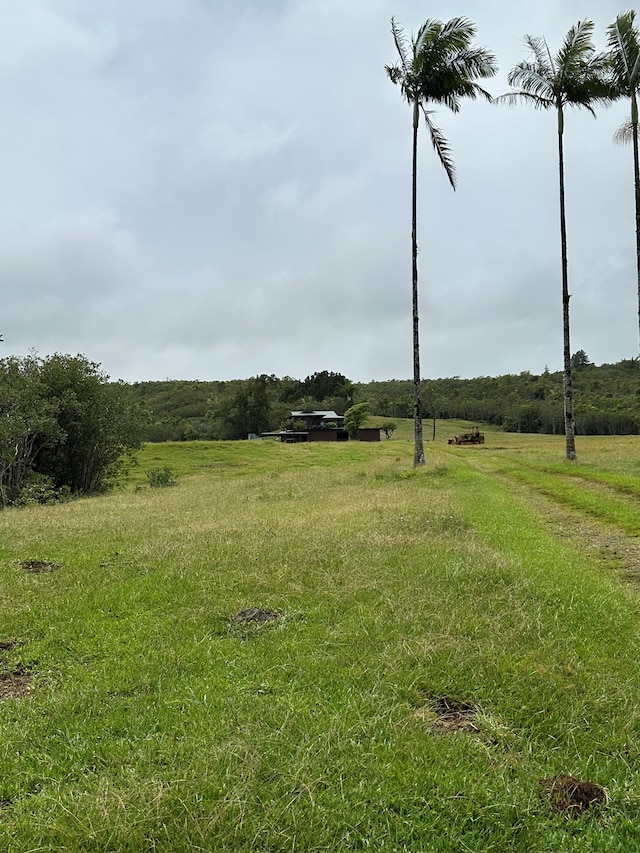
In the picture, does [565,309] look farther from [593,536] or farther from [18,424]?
[18,424]

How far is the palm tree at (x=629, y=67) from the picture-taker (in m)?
21.0

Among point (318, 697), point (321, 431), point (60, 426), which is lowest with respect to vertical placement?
point (318, 697)

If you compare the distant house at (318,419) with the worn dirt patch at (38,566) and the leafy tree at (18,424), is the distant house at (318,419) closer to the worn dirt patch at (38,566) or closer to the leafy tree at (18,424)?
the leafy tree at (18,424)

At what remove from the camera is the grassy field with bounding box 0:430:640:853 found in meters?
2.73

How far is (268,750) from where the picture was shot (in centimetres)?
321

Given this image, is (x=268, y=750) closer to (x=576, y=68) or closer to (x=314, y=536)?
(x=314, y=536)

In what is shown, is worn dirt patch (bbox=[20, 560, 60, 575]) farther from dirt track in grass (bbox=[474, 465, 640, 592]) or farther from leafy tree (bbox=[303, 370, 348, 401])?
leafy tree (bbox=[303, 370, 348, 401])

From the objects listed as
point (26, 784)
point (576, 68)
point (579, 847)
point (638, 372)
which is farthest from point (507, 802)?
point (638, 372)

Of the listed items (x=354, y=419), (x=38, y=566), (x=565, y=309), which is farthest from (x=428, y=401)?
(x=38, y=566)

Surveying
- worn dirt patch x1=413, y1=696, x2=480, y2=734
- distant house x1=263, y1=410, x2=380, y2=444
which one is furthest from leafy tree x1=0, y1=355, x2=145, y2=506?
distant house x1=263, y1=410, x2=380, y2=444

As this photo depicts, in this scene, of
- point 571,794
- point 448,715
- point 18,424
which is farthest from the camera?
point 18,424

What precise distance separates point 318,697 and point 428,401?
8585cm

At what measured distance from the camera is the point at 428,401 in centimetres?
8781

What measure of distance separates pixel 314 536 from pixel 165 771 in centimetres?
617
